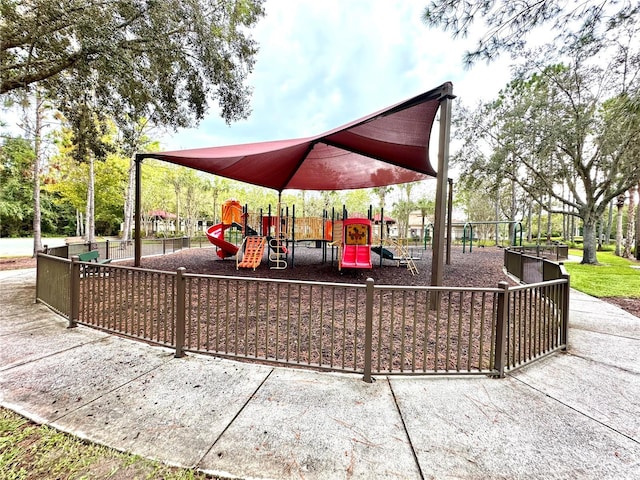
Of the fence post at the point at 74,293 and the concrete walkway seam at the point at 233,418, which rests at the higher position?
the fence post at the point at 74,293

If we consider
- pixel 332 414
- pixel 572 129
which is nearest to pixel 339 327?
pixel 332 414

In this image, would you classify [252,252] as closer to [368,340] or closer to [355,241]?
[355,241]

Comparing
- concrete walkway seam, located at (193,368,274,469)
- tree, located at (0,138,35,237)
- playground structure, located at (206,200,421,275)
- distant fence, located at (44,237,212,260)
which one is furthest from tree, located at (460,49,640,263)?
tree, located at (0,138,35,237)

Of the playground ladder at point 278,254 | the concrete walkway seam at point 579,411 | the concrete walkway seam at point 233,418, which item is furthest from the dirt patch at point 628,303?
the playground ladder at point 278,254

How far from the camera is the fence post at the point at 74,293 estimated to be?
12.9ft

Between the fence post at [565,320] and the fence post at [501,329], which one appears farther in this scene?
the fence post at [565,320]

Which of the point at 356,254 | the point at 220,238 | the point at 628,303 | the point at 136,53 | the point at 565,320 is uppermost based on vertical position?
the point at 136,53

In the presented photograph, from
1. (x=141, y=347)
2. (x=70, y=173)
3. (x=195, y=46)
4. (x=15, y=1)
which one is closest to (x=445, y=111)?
(x=141, y=347)

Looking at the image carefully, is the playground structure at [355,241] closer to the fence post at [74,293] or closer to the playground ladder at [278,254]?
the playground ladder at [278,254]

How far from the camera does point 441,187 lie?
175 inches

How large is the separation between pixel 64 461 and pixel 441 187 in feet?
16.4

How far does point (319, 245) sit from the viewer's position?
20578 mm

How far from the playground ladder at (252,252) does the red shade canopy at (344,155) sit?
2352 mm

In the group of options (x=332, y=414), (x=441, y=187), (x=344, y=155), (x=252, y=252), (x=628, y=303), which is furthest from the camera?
(x=252, y=252)
